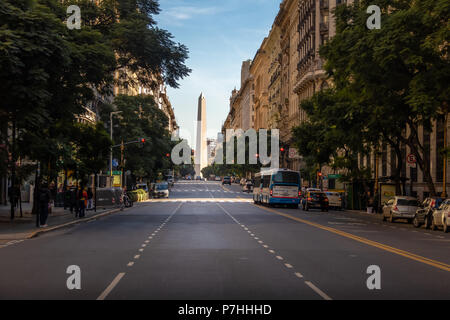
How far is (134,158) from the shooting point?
3167 inches

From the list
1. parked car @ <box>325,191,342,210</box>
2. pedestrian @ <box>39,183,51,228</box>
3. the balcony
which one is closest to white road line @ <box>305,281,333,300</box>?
pedestrian @ <box>39,183,51,228</box>

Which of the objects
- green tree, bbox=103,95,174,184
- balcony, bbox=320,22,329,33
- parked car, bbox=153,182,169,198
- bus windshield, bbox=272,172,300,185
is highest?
balcony, bbox=320,22,329,33

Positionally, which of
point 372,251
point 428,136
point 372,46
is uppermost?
point 372,46

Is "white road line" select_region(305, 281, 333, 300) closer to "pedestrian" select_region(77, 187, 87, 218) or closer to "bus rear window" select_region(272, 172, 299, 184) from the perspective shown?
"pedestrian" select_region(77, 187, 87, 218)

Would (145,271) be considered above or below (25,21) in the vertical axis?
below

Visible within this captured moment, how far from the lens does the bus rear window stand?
178 ft

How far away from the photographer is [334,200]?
185 feet

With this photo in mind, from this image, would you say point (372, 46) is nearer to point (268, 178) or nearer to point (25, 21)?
point (25, 21)

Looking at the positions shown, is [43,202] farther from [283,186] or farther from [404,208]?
[283,186]

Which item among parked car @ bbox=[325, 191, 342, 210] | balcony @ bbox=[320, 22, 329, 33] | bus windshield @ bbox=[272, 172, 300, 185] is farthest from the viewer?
balcony @ bbox=[320, 22, 329, 33]

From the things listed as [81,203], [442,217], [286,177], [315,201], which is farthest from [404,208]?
[286,177]

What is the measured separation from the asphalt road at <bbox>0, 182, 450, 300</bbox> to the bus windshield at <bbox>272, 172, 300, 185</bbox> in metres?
30.0
